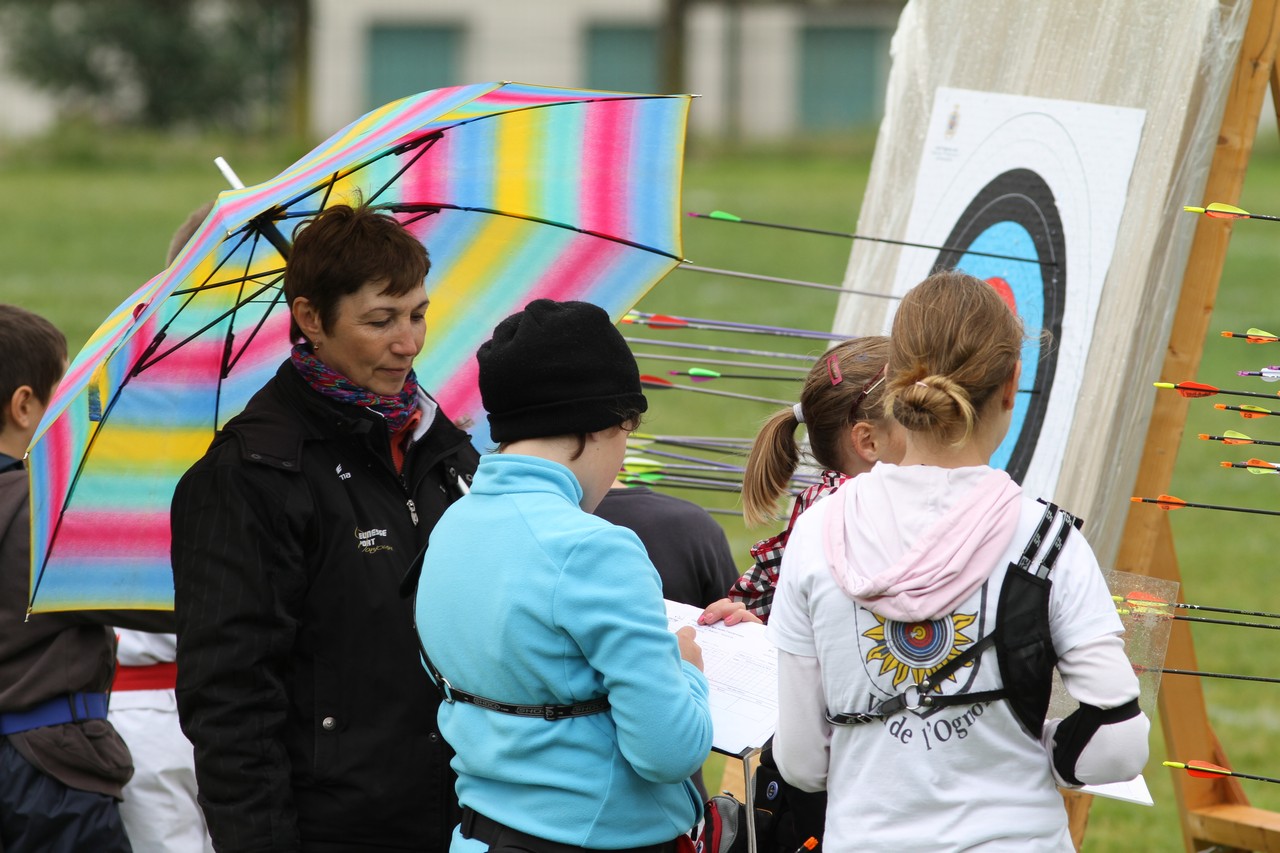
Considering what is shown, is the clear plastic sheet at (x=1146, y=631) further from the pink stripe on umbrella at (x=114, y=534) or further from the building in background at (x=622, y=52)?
the building in background at (x=622, y=52)

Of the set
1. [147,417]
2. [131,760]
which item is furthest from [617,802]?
[131,760]

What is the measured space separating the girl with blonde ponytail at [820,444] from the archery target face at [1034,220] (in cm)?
67

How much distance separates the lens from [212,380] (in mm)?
2842

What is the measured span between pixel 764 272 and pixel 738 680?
1236cm

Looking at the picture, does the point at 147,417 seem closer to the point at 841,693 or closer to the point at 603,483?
the point at 603,483

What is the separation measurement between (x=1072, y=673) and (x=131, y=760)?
194 centimetres

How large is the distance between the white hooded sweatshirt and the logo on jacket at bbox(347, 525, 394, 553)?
71 cm

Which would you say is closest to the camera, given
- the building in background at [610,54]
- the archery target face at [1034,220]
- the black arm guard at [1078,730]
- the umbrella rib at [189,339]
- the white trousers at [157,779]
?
the black arm guard at [1078,730]

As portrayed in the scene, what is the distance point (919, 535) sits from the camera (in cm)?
194

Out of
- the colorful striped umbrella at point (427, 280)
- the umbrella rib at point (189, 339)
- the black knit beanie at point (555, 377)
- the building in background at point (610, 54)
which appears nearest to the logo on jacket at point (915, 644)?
the black knit beanie at point (555, 377)

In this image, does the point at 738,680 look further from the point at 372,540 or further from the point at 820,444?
the point at 372,540

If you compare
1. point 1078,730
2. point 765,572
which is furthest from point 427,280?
point 1078,730

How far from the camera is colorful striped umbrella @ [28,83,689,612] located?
102 inches

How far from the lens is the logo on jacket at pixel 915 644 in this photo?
6.32 feet
